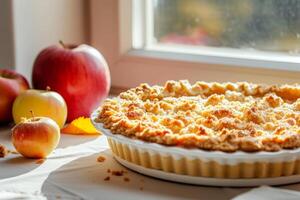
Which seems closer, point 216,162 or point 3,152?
point 216,162

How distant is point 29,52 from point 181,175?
0.64 metres

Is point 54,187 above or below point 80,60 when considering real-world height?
below

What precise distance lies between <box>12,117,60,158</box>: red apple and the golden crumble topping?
0.08 meters

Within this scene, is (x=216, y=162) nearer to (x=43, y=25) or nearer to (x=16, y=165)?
(x=16, y=165)

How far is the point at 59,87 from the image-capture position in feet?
3.87

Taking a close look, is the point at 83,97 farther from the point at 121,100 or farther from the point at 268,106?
the point at 268,106

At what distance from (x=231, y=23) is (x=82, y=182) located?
2.00ft

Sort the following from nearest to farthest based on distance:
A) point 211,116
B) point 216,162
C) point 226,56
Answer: point 216,162 → point 211,116 → point 226,56

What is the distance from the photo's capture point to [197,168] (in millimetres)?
808

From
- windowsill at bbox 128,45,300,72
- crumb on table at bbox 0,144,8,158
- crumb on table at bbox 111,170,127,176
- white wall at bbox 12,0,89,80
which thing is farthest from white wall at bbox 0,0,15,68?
crumb on table at bbox 111,170,127,176

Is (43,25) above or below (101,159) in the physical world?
above

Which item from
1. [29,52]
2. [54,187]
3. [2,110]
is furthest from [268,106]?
[29,52]

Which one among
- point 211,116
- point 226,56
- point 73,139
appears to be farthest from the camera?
point 226,56

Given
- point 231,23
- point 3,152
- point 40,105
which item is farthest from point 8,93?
Result: point 231,23
